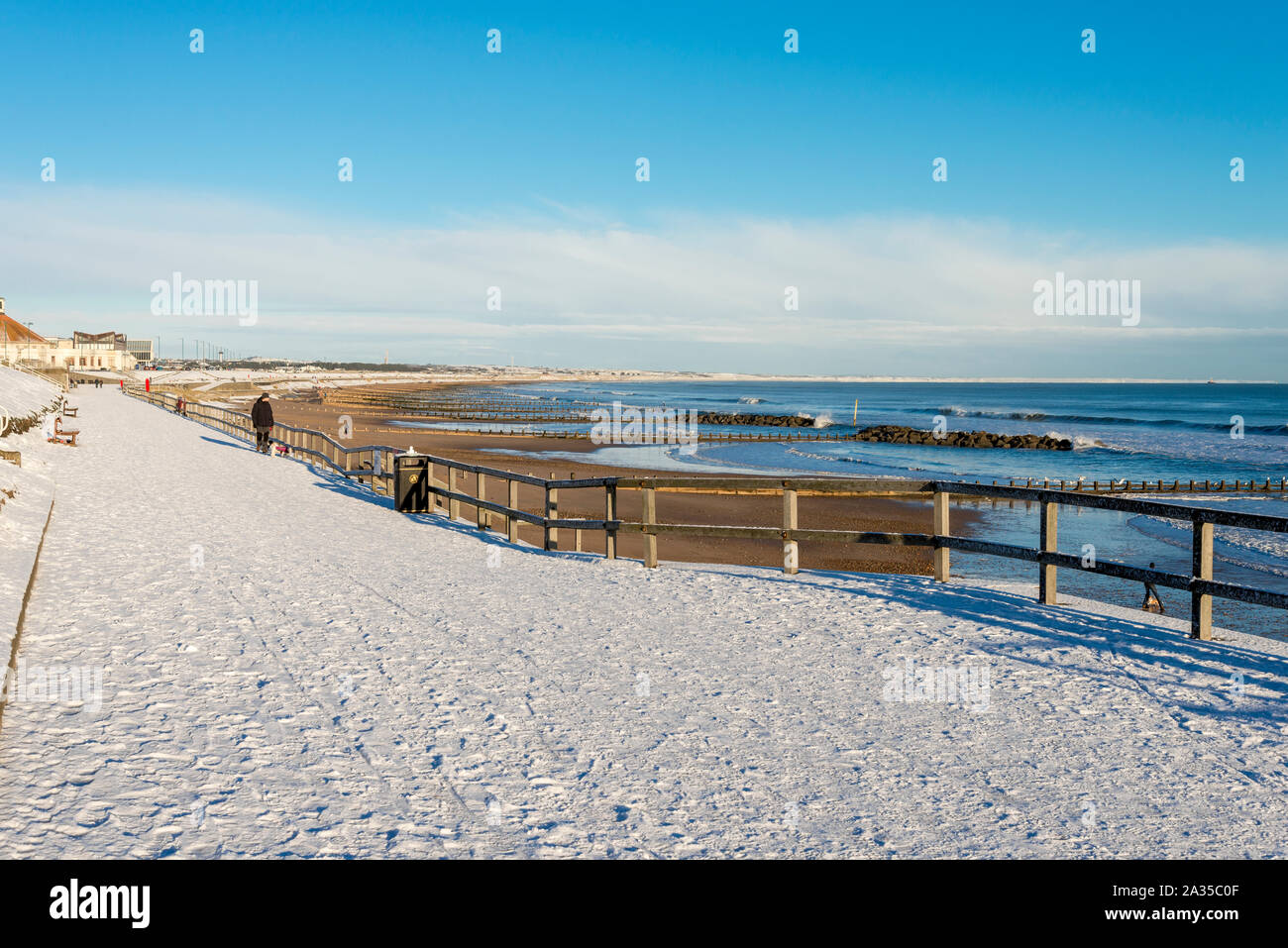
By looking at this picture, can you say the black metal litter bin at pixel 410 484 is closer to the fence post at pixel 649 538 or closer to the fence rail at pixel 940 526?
the fence rail at pixel 940 526

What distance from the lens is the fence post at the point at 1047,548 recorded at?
939cm

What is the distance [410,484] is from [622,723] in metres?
13.2

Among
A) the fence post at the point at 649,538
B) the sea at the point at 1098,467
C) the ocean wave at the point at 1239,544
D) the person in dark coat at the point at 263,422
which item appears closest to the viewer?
the fence post at the point at 649,538

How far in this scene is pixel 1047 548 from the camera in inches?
374

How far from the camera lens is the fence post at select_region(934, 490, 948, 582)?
10.3 metres

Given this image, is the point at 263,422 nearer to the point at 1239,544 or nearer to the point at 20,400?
the point at 20,400

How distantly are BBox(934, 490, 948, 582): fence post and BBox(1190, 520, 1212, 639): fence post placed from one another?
8.41 ft

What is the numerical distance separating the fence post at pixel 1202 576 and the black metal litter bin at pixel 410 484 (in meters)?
13.8

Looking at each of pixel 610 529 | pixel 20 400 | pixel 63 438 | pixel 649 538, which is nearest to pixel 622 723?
pixel 649 538

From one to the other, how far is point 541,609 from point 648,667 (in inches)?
97.0

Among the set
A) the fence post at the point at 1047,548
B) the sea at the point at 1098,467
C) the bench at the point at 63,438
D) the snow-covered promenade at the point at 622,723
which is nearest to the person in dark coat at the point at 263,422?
the bench at the point at 63,438
